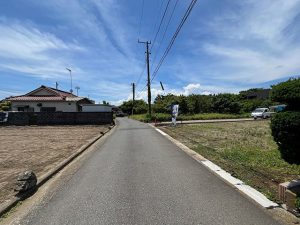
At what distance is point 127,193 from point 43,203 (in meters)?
1.72

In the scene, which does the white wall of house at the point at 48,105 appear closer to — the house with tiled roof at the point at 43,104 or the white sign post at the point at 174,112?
the house with tiled roof at the point at 43,104

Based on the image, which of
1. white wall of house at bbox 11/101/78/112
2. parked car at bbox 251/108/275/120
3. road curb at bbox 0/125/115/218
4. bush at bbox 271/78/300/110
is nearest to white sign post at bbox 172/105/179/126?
white wall of house at bbox 11/101/78/112

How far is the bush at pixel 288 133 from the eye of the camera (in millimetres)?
5305

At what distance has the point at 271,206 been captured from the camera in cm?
558

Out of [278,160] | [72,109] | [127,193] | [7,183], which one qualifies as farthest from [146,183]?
[72,109]

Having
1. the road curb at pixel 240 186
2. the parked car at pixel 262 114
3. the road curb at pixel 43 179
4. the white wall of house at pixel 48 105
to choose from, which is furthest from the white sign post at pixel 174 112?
the road curb at pixel 240 186

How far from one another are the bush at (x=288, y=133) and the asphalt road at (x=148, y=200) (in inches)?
44.7

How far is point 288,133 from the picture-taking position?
17.8ft

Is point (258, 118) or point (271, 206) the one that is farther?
point (258, 118)

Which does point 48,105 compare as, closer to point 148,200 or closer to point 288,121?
point 148,200

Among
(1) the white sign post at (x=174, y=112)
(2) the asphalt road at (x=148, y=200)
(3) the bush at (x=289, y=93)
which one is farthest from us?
(1) the white sign post at (x=174, y=112)

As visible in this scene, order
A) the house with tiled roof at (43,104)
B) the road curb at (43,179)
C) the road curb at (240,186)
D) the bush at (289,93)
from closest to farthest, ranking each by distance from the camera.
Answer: the bush at (289,93), the road curb at (240,186), the road curb at (43,179), the house with tiled roof at (43,104)

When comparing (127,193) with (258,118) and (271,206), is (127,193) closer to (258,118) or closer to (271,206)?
(271,206)

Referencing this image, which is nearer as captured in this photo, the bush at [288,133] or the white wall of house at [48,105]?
the bush at [288,133]
